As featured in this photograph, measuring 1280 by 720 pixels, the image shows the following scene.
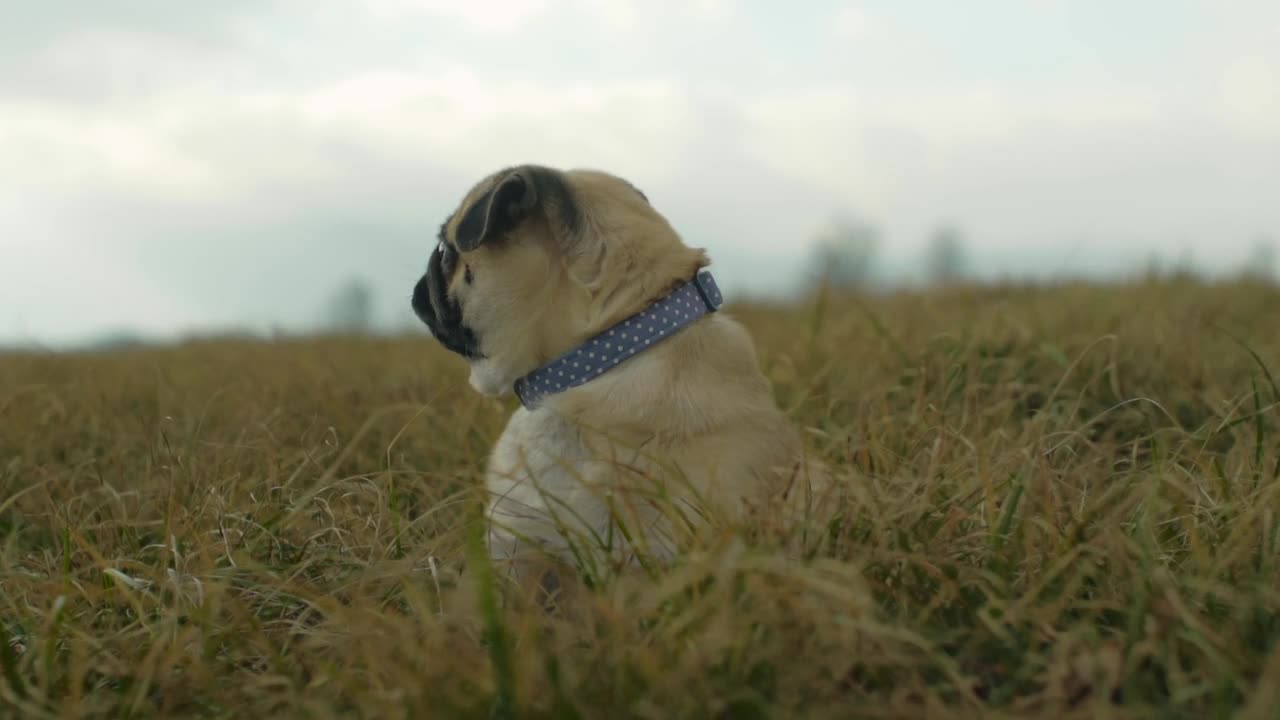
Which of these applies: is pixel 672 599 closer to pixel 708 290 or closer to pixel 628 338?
pixel 628 338

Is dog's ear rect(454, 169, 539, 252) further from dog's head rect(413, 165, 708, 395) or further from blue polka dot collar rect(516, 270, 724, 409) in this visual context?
blue polka dot collar rect(516, 270, 724, 409)

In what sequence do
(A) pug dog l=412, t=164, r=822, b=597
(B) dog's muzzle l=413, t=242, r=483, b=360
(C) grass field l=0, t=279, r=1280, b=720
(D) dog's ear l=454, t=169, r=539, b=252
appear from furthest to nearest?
1. (B) dog's muzzle l=413, t=242, r=483, b=360
2. (D) dog's ear l=454, t=169, r=539, b=252
3. (A) pug dog l=412, t=164, r=822, b=597
4. (C) grass field l=0, t=279, r=1280, b=720

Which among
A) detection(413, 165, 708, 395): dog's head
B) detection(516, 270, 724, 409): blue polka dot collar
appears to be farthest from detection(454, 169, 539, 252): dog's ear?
detection(516, 270, 724, 409): blue polka dot collar

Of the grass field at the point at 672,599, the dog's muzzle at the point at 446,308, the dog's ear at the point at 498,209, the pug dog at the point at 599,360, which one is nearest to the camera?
the grass field at the point at 672,599

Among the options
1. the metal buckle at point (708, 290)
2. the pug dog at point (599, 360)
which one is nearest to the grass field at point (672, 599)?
the pug dog at point (599, 360)

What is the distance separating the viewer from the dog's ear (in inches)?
132

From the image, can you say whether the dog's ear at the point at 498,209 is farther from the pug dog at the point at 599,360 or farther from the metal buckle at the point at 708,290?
the metal buckle at the point at 708,290

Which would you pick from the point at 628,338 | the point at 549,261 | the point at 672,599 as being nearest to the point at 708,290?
the point at 628,338

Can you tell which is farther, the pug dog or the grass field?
the pug dog

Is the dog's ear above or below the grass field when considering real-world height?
above

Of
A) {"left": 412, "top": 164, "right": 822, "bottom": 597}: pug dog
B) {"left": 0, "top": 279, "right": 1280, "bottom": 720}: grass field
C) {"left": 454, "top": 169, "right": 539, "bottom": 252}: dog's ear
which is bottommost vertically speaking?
{"left": 0, "top": 279, "right": 1280, "bottom": 720}: grass field

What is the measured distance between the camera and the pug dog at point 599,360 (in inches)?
127

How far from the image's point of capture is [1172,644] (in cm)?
237

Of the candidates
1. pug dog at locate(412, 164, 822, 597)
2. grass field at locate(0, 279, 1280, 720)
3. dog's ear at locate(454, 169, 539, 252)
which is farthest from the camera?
dog's ear at locate(454, 169, 539, 252)
